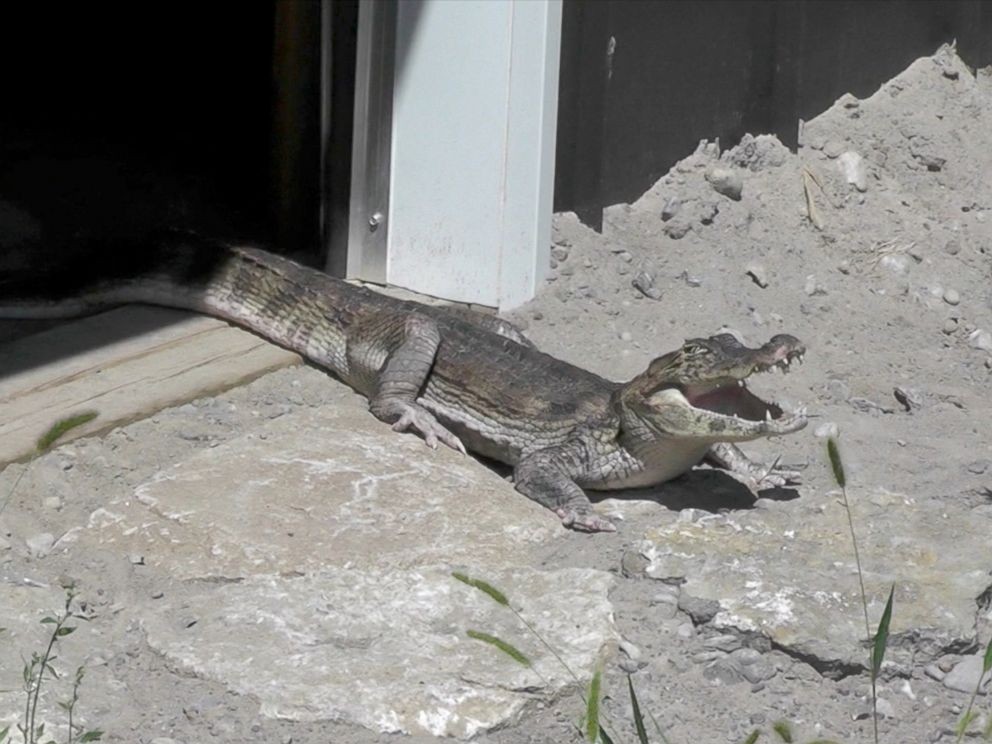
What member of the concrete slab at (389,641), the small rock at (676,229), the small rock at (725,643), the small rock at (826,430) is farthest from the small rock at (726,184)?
the small rock at (725,643)

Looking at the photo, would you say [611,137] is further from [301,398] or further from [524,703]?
[524,703]

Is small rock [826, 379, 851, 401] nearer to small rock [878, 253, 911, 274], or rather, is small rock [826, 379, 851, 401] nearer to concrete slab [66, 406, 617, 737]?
small rock [878, 253, 911, 274]

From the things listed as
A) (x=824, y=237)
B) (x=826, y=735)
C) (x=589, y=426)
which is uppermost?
(x=824, y=237)

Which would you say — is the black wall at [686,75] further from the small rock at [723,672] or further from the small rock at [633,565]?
the small rock at [723,672]

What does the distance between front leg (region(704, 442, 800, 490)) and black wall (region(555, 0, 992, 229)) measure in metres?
1.82

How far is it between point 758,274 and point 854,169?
123 cm

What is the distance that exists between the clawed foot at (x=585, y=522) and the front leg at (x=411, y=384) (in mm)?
663

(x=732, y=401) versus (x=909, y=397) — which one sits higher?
(x=732, y=401)

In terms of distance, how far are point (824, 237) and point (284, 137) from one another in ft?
7.99

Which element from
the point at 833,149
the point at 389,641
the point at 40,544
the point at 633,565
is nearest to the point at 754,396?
the point at 633,565

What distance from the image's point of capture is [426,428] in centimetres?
555

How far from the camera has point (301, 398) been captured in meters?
5.87

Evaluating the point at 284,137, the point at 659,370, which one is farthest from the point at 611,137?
the point at 659,370

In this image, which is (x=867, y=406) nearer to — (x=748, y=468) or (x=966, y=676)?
(x=748, y=468)
